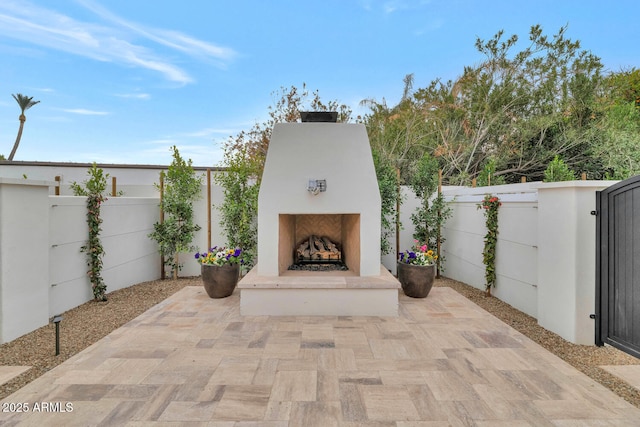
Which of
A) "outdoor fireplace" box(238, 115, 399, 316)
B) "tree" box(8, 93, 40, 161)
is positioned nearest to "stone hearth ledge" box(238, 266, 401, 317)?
"outdoor fireplace" box(238, 115, 399, 316)

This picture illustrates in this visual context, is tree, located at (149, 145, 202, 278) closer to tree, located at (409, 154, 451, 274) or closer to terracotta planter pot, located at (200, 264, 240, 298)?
terracotta planter pot, located at (200, 264, 240, 298)

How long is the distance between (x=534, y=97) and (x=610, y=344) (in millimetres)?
8833

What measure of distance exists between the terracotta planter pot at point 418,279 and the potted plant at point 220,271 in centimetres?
275

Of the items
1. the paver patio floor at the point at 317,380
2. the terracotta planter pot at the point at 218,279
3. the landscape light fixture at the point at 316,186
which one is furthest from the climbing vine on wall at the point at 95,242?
the landscape light fixture at the point at 316,186

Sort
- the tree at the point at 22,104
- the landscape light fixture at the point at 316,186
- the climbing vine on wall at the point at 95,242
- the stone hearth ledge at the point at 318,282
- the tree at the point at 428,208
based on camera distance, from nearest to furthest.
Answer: the stone hearth ledge at the point at 318,282 → the landscape light fixture at the point at 316,186 → the climbing vine on wall at the point at 95,242 → the tree at the point at 428,208 → the tree at the point at 22,104

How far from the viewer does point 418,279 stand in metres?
4.82

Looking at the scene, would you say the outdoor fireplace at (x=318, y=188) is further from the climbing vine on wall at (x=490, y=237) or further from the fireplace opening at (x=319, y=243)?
the climbing vine on wall at (x=490, y=237)

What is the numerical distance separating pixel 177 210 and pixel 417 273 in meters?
4.57

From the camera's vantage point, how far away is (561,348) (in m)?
3.18

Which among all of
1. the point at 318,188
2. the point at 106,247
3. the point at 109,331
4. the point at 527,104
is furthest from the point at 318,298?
the point at 527,104

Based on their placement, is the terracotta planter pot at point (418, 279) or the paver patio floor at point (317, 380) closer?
the paver patio floor at point (317, 380)

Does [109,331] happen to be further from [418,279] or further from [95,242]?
[418,279]

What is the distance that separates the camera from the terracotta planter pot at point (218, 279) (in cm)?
479

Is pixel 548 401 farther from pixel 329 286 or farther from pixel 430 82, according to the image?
pixel 430 82
